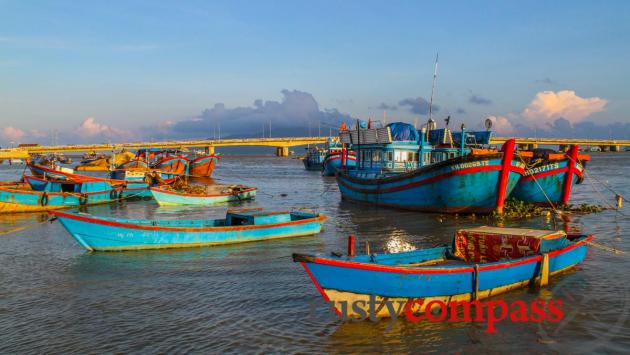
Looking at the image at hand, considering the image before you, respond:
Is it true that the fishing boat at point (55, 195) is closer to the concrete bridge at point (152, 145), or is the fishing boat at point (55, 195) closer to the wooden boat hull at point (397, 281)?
the wooden boat hull at point (397, 281)

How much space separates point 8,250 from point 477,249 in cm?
1671

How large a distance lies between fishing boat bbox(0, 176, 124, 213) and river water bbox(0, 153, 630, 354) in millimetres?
9977

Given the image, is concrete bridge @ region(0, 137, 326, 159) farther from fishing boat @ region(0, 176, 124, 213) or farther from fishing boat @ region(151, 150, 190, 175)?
fishing boat @ region(0, 176, 124, 213)

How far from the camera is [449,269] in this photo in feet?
33.6

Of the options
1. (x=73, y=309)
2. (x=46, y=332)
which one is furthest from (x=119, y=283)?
(x=46, y=332)

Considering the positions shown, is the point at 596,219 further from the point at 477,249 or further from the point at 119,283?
the point at 119,283

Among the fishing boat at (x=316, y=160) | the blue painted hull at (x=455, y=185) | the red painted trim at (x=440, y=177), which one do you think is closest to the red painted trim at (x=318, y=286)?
the blue painted hull at (x=455, y=185)

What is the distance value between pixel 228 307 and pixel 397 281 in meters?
4.16

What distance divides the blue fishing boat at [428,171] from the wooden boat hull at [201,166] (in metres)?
33.4

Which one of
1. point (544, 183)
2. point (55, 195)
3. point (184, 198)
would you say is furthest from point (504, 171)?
point (55, 195)

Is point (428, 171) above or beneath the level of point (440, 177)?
above

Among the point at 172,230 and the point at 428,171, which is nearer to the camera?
the point at 172,230

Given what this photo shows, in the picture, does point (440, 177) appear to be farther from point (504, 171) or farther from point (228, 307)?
point (228, 307)

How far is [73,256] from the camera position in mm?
16625
